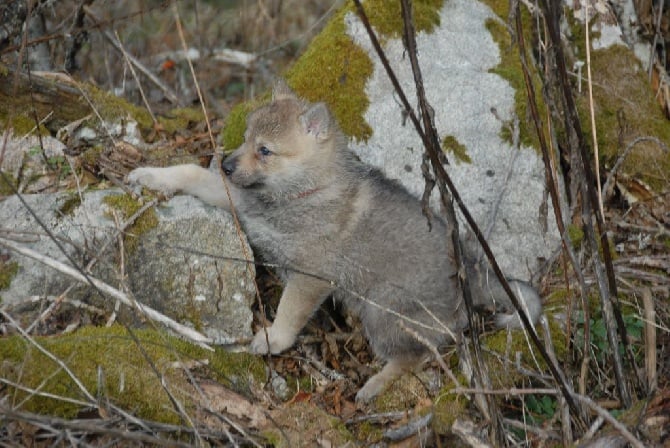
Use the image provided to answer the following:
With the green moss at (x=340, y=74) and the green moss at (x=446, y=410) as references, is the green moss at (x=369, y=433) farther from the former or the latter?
the green moss at (x=340, y=74)

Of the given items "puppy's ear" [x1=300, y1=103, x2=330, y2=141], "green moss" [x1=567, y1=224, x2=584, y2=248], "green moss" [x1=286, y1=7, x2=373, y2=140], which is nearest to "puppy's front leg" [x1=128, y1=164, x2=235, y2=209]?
"puppy's ear" [x1=300, y1=103, x2=330, y2=141]

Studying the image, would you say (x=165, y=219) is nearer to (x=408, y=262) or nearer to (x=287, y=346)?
(x=287, y=346)

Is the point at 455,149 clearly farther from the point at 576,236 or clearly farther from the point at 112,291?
the point at 112,291

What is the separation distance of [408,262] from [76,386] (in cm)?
201

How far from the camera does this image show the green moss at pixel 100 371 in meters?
3.29

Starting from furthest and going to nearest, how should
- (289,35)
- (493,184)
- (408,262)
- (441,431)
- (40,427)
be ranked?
(289,35)
(493,184)
(408,262)
(441,431)
(40,427)

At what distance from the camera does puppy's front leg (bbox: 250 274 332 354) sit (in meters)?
4.55

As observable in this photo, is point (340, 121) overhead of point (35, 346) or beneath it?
overhead

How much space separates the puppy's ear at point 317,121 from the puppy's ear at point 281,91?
0.43m

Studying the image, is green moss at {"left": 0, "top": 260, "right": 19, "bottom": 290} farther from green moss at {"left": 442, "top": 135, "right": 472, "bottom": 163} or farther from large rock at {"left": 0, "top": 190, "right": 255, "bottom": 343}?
green moss at {"left": 442, "top": 135, "right": 472, "bottom": 163}

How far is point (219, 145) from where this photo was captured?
5750 millimetres

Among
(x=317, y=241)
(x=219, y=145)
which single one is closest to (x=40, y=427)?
(x=317, y=241)

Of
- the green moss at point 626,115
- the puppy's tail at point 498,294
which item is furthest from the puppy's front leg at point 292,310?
the green moss at point 626,115

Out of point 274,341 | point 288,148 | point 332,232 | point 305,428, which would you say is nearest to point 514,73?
point 288,148
